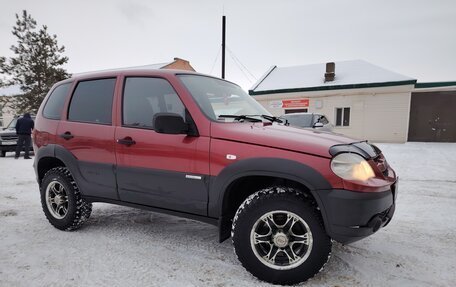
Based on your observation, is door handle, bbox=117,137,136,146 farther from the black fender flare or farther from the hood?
the hood

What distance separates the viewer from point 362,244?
3426 mm

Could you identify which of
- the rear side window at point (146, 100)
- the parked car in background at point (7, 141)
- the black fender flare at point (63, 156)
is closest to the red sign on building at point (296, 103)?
the parked car in background at point (7, 141)

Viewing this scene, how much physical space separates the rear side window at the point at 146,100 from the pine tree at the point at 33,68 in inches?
1006

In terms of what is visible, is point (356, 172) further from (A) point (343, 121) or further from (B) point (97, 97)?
(A) point (343, 121)

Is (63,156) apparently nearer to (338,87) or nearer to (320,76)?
(338,87)

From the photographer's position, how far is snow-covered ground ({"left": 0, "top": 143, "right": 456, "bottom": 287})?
8.66 ft

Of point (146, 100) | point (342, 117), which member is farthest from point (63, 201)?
point (342, 117)

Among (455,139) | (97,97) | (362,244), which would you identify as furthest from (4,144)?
(455,139)

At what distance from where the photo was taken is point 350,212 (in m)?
2.31

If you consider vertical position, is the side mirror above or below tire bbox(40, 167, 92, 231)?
above

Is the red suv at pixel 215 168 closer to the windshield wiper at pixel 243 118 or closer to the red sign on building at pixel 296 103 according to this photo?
the windshield wiper at pixel 243 118

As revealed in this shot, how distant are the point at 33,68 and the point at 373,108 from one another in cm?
2627

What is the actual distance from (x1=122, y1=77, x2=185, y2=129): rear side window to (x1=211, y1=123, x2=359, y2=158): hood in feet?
2.02

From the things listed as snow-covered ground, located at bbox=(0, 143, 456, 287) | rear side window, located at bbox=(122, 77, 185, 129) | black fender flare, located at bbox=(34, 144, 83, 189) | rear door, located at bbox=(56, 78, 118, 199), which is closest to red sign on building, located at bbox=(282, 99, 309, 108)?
snow-covered ground, located at bbox=(0, 143, 456, 287)
